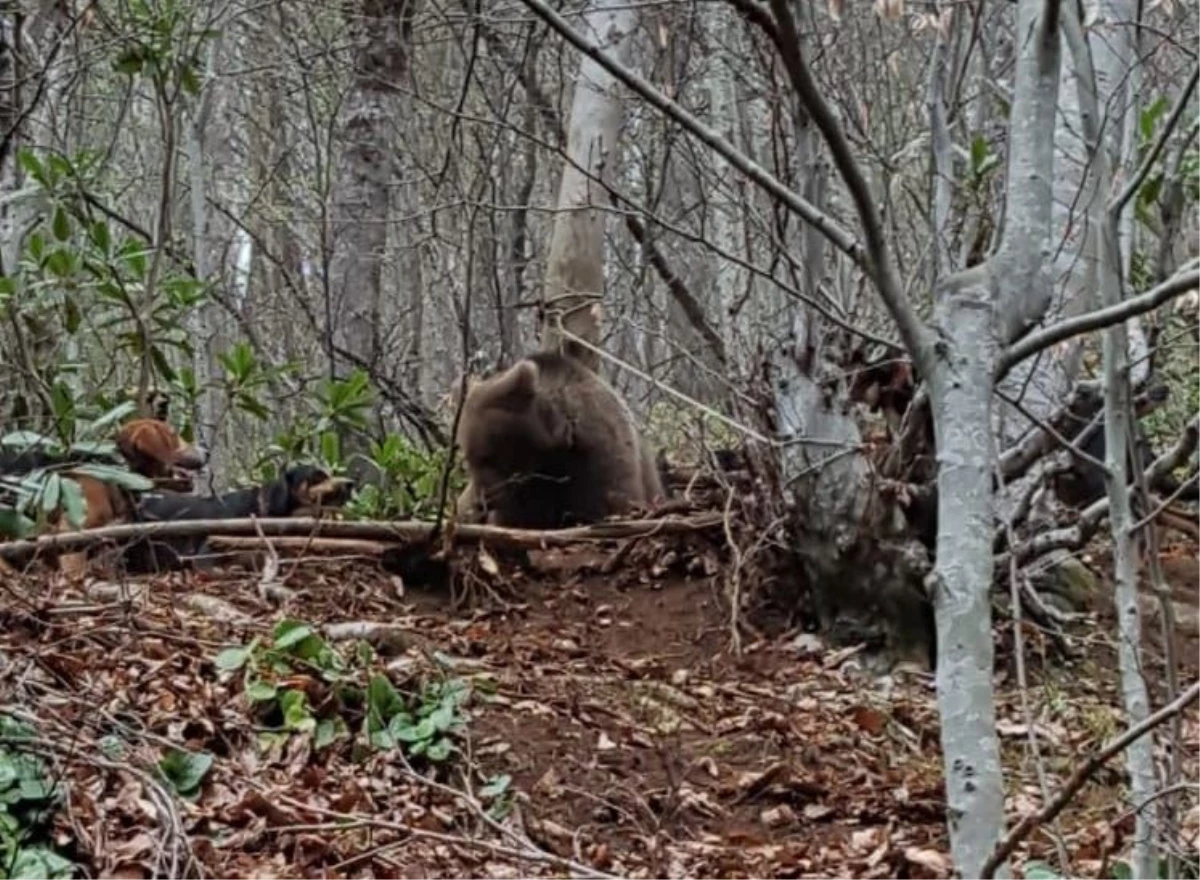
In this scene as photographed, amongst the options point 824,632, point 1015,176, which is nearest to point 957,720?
point 1015,176

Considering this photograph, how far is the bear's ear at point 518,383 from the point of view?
7023mm

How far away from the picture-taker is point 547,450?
724 centimetres

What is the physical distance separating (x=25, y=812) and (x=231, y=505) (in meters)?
3.16

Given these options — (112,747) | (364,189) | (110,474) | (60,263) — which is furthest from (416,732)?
(364,189)

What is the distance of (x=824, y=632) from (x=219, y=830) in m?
2.56

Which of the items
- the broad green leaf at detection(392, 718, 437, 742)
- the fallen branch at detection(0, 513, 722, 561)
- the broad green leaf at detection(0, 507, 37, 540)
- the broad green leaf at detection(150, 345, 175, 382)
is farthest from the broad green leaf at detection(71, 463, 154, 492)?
the broad green leaf at detection(150, 345, 175, 382)

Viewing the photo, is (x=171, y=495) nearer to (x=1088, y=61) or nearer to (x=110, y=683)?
(x=110, y=683)

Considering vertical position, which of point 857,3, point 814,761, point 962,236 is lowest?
point 814,761

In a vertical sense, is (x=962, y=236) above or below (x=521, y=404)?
above

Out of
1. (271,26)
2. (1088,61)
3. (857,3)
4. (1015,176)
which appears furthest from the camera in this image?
(271,26)

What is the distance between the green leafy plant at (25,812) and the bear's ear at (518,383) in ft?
10.9

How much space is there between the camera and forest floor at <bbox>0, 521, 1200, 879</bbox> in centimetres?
405

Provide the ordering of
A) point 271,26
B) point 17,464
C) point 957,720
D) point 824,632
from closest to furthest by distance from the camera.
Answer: point 957,720 → point 824,632 → point 17,464 → point 271,26

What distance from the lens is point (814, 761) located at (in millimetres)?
4816
